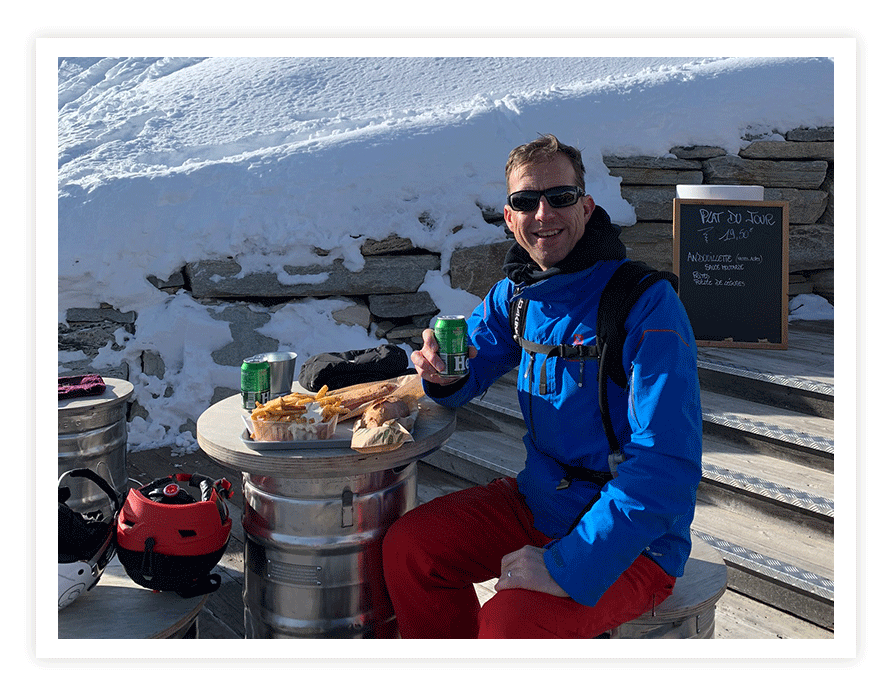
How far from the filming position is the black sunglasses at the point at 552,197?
83.8 inches

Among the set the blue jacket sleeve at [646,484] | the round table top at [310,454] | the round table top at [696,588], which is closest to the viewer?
the blue jacket sleeve at [646,484]

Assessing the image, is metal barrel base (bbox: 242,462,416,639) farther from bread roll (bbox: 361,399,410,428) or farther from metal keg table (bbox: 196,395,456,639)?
bread roll (bbox: 361,399,410,428)

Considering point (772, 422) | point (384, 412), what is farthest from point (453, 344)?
point (772, 422)

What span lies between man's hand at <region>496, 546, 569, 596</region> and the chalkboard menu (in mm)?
3324

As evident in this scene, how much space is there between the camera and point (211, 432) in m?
2.25

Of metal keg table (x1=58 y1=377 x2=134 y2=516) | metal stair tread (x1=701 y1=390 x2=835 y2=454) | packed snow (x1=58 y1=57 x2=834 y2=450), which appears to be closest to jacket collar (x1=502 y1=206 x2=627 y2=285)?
metal stair tread (x1=701 y1=390 x2=835 y2=454)

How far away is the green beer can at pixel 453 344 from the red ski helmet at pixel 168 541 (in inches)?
34.5

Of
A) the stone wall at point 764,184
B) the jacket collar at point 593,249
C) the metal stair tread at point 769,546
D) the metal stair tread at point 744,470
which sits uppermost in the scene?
the stone wall at point 764,184

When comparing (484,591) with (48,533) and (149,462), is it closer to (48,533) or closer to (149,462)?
(48,533)

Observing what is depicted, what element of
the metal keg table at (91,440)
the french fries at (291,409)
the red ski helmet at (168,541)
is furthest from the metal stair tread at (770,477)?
the metal keg table at (91,440)

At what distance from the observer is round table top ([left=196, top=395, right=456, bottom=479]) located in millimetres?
2047

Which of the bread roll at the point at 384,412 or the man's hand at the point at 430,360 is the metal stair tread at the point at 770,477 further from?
the bread roll at the point at 384,412

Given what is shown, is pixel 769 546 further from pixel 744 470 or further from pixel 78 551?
pixel 78 551

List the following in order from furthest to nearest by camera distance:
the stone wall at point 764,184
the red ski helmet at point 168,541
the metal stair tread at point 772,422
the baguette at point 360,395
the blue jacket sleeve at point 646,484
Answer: the stone wall at point 764,184 → the metal stair tread at point 772,422 → the baguette at point 360,395 → the red ski helmet at point 168,541 → the blue jacket sleeve at point 646,484
